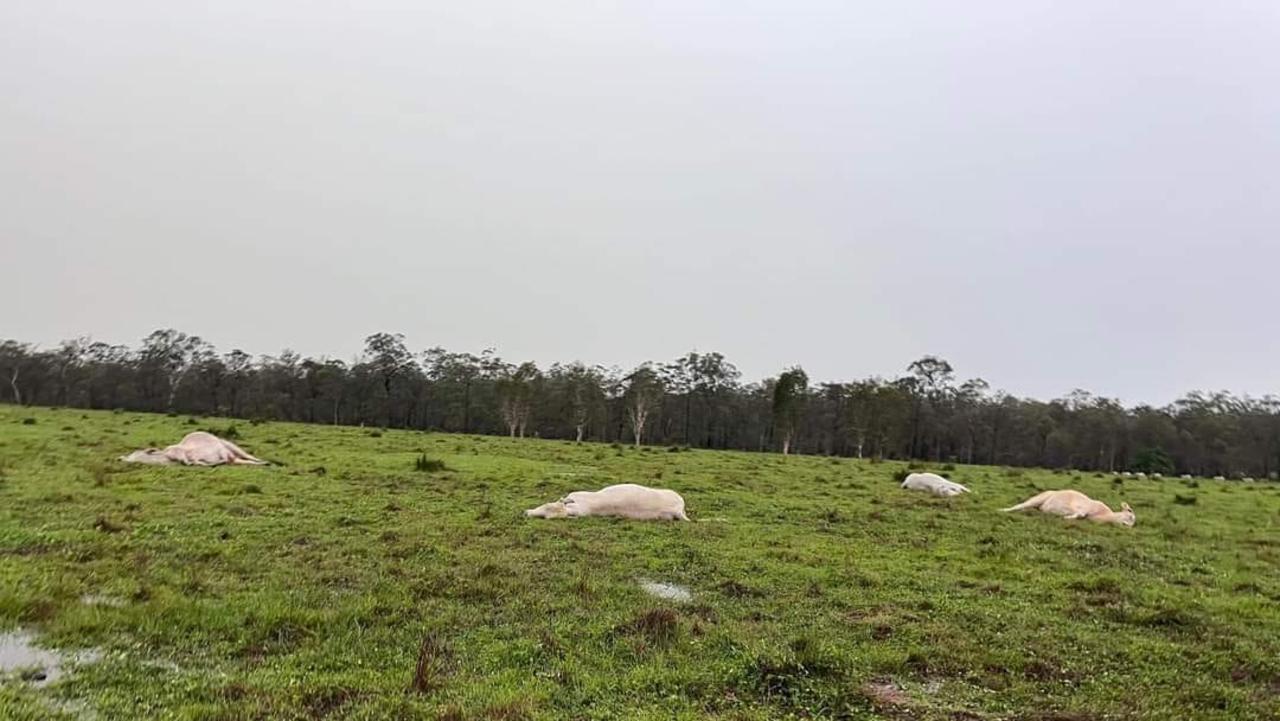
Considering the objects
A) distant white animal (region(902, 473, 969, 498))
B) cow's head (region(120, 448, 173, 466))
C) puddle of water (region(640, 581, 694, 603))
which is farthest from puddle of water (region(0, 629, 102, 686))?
distant white animal (region(902, 473, 969, 498))

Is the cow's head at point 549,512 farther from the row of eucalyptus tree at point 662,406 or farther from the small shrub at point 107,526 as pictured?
the row of eucalyptus tree at point 662,406

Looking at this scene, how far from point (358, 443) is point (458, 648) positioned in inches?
1046

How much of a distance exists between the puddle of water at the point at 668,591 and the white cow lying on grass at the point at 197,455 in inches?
621

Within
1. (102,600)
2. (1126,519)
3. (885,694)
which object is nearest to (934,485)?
(1126,519)

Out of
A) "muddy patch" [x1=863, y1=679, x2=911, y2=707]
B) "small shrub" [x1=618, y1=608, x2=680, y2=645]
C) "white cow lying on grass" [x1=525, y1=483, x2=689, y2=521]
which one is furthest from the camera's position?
"white cow lying on grass" [x1=525, y1=483, x2=689, y2=521]

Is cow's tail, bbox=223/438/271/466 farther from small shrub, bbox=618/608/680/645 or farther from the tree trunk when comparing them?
the tree trunk

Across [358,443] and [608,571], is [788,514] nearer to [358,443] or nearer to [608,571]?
[608,571]

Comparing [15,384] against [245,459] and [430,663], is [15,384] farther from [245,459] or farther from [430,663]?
[430,663]

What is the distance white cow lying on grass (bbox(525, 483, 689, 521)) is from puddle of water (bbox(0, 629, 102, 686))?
358 inches

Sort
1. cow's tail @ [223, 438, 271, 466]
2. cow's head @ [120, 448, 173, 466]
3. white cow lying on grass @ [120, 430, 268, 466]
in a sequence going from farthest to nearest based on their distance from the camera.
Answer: cow's tail @ [223, 438, 271, 466]
white cow lying on grass @ [120, 430, 268, 466]
cow's head @ [120, 448, 173, 466]

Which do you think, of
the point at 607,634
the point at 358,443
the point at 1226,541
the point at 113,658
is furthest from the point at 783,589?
the point at 358,443

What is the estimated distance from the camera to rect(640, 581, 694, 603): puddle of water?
29.5ft

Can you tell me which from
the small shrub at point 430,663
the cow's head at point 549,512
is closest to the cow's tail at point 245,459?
the cow's head at point 549,512

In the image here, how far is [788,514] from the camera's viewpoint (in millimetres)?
16859
